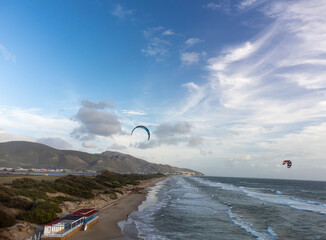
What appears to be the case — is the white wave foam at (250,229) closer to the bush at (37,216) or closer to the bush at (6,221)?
the bush at (37,216)

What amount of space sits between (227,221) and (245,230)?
380 cm

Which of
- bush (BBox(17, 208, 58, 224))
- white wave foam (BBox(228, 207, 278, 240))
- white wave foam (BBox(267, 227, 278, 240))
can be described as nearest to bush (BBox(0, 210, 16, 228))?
bush (BBox(17, 208, 58, 224))

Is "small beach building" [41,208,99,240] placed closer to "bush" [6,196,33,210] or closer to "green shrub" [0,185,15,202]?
"bush" [6,196,33,210]

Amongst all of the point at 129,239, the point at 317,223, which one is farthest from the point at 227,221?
the point at 129,239

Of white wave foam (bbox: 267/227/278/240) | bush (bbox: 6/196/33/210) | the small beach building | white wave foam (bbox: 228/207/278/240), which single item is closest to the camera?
the small beach building

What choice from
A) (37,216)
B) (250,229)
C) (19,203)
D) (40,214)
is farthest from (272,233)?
(19,203)

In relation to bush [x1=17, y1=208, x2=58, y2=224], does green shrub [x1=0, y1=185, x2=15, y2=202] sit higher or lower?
higher

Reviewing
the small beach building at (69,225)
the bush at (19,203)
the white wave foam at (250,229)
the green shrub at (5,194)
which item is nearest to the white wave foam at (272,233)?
the white wave foam at (250,229)

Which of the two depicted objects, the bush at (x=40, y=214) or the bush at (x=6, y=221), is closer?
Answer: the bush at (x=6, y=221)

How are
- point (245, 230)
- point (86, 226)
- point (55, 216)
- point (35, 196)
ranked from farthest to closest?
point (35, 196)
point (245, 230)
point (55, 216)
point (86, 226)

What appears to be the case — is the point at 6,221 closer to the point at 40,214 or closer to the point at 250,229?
the point at 40,214

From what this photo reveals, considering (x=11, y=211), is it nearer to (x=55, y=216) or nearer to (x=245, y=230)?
(x=55, y=216)

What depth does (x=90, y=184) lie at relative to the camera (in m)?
47.2

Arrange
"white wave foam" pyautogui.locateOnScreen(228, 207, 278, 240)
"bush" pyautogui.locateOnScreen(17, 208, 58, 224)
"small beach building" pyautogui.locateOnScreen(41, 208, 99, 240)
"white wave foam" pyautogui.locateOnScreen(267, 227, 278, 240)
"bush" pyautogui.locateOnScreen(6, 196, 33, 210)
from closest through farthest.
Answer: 1. "small beach building" pyautogui.locateOnScreen(41, 208, 99, 240)
2. "bush" pyautogui.locateOnScreen(17, 208, 58, 224)
3. "bush" pyautogui.locateOnScreen(6, 196, 33, 210)
4. "white wave foam" pyautogui.locateOnScreen(228, 207, 278, 240)
5. "white wave foam" pyautogui.locateOnScreen(267, 227, 278, 240)
